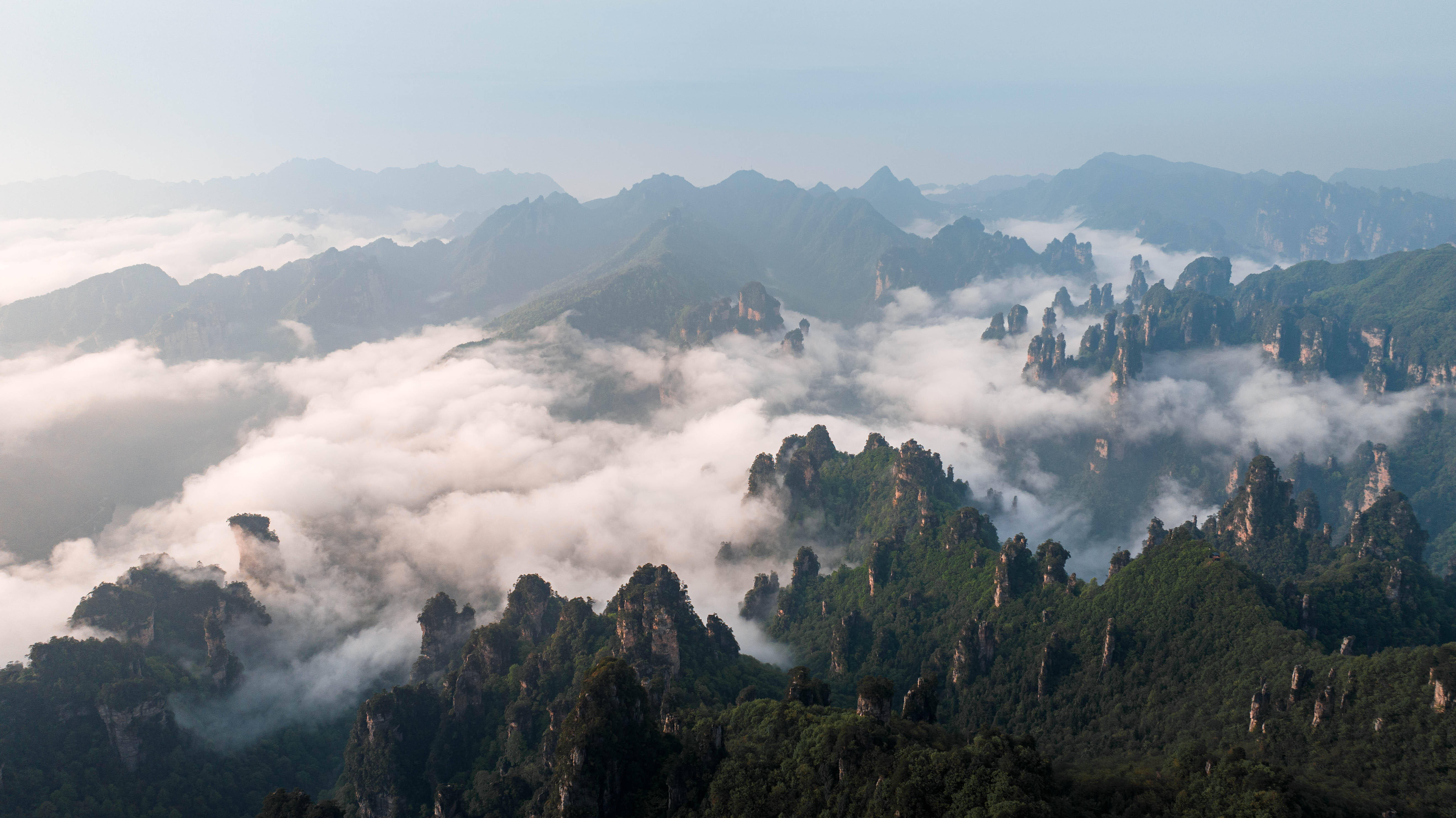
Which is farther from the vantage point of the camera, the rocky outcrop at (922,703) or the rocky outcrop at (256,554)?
the rocky outcrop at (256,554)

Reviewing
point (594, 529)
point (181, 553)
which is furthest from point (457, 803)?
point (181, 553)

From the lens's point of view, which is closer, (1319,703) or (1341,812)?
(1341,812)

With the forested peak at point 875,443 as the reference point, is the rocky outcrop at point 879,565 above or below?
below

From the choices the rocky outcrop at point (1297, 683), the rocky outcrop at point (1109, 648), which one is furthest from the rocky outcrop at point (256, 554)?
the rocky outcrop at point (1297, 683)

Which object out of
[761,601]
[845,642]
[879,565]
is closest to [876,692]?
[845,642]

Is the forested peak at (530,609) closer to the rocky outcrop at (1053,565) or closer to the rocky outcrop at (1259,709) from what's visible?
the rocky outcrop at (1053,565)

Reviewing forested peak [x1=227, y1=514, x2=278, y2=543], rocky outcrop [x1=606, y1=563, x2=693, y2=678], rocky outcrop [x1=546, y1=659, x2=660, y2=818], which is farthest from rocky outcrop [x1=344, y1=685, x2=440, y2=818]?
forested peak [x1=227, y1=514, x2=278, y2=543]

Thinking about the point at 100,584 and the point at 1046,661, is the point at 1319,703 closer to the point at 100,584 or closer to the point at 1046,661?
the point at 1046,661
